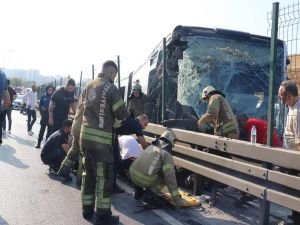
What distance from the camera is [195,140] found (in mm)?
5930

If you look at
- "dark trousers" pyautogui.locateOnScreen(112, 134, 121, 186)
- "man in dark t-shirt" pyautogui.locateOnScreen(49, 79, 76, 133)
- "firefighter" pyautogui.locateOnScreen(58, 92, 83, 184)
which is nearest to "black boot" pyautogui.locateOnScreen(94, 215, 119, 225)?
"dark trousers" pyautogui.locateOnScreen(112, 134, 121, 186)

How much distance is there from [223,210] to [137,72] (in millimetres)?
5458

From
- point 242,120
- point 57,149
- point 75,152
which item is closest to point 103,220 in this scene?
point 75,152

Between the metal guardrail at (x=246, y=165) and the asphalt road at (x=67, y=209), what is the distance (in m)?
0.51

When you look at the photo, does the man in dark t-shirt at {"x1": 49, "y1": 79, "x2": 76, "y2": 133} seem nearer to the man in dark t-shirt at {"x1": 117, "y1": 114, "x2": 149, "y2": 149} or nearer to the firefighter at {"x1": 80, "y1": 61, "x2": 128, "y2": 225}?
the man in dark t-shirt at {"x1": 117, "y1": 114, "x2": 149, "y2": 149}

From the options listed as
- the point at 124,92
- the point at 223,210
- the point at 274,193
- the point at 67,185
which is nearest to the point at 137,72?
the point at 124,92

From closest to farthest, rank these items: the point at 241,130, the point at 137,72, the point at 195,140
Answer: the point at 195,140 → the point at 241,130 → the point at 137,72

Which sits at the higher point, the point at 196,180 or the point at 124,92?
the point at 124,92

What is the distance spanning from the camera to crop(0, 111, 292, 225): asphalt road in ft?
16.4

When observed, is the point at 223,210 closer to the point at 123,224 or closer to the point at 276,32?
the point at 123,224

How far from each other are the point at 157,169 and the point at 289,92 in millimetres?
1807

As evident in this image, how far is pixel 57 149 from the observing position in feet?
25.0

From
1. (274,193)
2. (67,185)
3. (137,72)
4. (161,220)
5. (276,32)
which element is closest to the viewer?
(274,193)

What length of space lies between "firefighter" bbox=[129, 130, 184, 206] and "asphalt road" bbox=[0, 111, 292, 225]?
0.30 m
